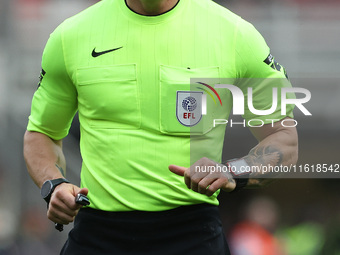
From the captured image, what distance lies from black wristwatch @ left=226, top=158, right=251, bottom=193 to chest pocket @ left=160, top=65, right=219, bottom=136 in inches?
7.6

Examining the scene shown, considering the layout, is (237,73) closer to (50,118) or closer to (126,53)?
(126,53)

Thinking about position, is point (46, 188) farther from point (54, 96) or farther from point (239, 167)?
point (239, 167)

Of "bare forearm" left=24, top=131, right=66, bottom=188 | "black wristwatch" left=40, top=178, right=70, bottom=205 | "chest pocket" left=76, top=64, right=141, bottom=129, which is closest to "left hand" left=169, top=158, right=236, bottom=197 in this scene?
"chest pocket" left=76, top=64, right=141, bottom=129

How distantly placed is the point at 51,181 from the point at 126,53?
616 millimetres

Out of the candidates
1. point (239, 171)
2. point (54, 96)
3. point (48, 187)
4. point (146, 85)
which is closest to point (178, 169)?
point (239, 171)

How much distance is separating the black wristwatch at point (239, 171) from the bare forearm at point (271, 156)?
0.03m

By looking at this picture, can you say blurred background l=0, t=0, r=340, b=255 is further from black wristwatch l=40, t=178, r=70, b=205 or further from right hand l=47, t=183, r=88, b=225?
right hand l=47, t=183, r=88, b=225

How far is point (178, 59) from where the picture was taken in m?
2.98

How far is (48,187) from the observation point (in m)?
2.95

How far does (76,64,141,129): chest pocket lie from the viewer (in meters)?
2.94

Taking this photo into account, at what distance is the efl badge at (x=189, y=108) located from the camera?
295cm

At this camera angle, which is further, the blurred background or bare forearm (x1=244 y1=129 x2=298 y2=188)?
the blurred background

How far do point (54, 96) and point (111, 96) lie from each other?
1.08 feet

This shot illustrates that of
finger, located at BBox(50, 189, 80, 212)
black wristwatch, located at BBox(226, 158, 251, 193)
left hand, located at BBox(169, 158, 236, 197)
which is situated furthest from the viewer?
black wristwatch, located at BBox(226, 158, 251, 193)
